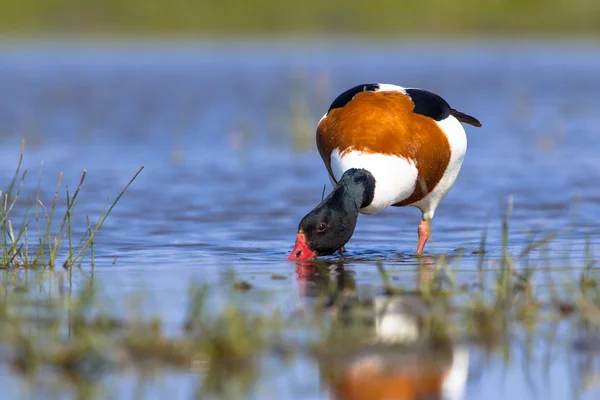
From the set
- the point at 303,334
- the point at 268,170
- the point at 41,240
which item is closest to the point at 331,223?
the point at 303,334

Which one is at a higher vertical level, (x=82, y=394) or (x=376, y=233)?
(x=376, y=233)

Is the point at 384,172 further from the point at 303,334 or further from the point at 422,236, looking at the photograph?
the point at 303,334

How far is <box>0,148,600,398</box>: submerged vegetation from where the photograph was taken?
473 cm

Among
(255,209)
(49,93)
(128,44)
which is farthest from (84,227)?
(128,44)

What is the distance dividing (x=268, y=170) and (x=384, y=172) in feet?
19.3

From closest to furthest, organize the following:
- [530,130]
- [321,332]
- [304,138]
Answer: [321,332] → [304,138] → [530,130]

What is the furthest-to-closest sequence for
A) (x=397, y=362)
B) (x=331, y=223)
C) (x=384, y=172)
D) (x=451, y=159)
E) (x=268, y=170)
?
(x=268, y=170)
(x=451, y=159)
(x=384, y=172)
(x=331, y=223)
(x=397, y=362)

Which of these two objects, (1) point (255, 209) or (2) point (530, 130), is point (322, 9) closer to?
(2) point (530, 130)

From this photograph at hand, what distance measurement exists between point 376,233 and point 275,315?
4644 millimetres

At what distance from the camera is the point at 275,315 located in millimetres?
5125

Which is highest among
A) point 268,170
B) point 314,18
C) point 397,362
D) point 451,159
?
point 314,18

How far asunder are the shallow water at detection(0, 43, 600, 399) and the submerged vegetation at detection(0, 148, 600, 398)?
10 cm

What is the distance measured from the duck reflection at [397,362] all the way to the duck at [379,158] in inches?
53.3

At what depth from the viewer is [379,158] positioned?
7.64 metres
